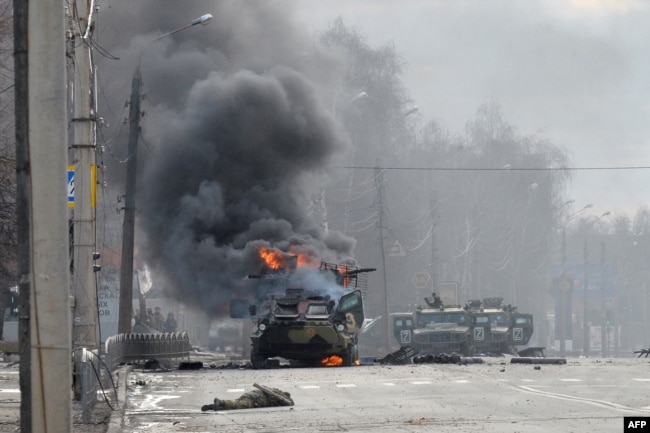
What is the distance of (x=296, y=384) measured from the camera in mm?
19672

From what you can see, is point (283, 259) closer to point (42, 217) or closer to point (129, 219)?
point (129, 219)

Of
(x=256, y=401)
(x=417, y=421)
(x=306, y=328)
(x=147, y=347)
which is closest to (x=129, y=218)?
(x=147, y=347)

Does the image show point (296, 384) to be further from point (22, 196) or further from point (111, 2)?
point (111, 2)

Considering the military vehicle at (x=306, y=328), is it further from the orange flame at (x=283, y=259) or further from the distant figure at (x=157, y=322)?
the distant figure at (x=157, y=322)

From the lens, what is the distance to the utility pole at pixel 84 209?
21.0 metres

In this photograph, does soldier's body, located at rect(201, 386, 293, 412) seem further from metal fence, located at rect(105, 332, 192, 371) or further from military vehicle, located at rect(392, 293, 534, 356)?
military vehicle, located at rect(392, 293, 534, 356)

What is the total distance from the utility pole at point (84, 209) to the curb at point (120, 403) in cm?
93

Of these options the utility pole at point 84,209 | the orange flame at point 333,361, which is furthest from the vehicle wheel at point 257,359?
the utility pole at point 84,209

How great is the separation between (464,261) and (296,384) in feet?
203

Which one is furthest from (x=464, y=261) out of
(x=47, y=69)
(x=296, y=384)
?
(x=47, y=69)

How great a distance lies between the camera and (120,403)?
1645 cm

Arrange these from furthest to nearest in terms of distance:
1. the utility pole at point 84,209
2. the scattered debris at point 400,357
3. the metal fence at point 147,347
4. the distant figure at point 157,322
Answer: the distant figure at point 157,322 → the scattered debris at point 400,357 → the metal fence at point 147,347 → the utility pole at point 84,209

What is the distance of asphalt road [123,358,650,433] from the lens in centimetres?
1322

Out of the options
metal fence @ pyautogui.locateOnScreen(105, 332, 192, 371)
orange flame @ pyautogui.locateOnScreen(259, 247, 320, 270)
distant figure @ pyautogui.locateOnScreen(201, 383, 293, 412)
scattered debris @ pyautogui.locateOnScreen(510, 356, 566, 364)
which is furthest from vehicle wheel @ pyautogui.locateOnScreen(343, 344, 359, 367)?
distant figure @ pyautogui.locateOnScreen(201, 383, 293, 412)
